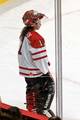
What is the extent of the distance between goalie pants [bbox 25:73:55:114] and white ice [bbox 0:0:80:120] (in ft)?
0.17

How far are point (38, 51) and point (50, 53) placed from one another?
45cm

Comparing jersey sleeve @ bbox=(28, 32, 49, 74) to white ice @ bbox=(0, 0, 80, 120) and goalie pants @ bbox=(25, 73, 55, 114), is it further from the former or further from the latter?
white ice @ bbox=(0, 0, 80, 120)

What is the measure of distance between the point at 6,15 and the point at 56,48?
34.6 inches

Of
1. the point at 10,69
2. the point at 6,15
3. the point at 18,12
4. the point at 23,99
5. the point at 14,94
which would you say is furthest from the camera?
the point at 6,15

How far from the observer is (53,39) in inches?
109

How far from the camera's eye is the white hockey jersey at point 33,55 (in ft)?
6.70

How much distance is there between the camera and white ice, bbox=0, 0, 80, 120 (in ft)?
7.57

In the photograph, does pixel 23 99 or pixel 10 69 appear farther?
pixel 10 69

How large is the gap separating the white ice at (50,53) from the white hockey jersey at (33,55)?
170 millimetres

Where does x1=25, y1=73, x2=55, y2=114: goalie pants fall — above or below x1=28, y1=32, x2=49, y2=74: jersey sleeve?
below

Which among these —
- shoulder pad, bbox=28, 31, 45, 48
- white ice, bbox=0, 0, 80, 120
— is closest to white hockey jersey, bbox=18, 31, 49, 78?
shoulder pad, bbox=28, 31, 45, 48

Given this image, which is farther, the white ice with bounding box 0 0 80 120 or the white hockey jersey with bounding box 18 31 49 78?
the white ice with bounding box 0 0 80 120
